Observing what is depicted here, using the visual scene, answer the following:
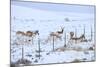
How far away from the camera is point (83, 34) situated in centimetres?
266

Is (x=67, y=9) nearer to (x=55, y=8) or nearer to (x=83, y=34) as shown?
(x=55, y=8)

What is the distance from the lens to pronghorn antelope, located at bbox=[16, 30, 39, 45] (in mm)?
2352

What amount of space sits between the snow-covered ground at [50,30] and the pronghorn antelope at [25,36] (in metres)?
0.03

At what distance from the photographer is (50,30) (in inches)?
98.1

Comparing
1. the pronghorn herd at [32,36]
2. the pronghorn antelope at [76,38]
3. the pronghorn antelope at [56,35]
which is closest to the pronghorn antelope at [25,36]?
the pronghorn herd at [32,36]

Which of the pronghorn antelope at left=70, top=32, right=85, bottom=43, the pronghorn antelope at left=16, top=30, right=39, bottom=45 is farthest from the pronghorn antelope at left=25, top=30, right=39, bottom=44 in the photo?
the pronghorn antelope at left=70, top=32, right=85, bottom=43

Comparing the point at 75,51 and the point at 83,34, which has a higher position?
the point at 83,34

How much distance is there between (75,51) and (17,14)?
2.53ft

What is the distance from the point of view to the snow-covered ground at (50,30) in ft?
7.70

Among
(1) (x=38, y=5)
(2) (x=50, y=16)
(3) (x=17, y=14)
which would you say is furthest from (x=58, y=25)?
(3) (x=17, y=14)

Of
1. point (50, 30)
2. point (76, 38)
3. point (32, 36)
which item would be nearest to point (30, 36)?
point (32, 36)

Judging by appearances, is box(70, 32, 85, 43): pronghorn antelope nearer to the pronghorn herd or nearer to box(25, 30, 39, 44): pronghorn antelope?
the pronghorn herd
